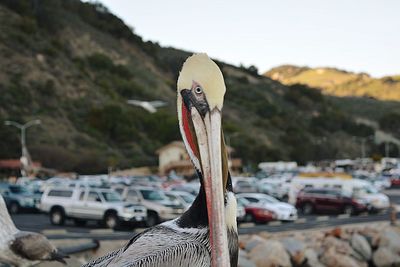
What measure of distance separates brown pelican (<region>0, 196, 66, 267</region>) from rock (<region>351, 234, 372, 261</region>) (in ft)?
47.7

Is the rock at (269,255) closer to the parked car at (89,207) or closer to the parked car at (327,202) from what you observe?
the parked car at (89,207)

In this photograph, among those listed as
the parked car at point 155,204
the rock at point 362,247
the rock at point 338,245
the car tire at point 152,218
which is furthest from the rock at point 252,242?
the car tire at point 152,218

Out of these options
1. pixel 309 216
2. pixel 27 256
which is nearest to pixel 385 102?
pixel 309 216

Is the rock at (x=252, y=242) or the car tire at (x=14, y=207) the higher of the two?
the rock at (x=252, y=242)

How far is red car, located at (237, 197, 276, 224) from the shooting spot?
88.3 feet

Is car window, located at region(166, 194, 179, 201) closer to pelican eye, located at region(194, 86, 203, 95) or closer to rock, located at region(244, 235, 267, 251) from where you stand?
rock, located at region(244, 235, 267, 251)

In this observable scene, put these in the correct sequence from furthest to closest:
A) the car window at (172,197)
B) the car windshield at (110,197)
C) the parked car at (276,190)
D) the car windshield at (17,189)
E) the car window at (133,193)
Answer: the parked car at (276,190)
the car windshield at (17,189)
the car window at (172,197)
the car window at (133,193)
the car windshield at (110,197)

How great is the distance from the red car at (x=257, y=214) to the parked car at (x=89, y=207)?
5.50 meters

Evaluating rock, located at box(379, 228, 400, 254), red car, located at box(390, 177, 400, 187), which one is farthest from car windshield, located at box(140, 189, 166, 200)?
red car, located at box(390, 177, 400, 187)

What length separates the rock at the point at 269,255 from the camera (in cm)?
1616

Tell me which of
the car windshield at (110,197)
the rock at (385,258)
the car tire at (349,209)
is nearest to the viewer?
the rock at (385,258)

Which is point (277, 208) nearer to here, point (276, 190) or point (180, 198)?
point (180, 198)

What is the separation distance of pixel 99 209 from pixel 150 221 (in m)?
2.26

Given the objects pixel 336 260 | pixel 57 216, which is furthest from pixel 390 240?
pixel 57 216
